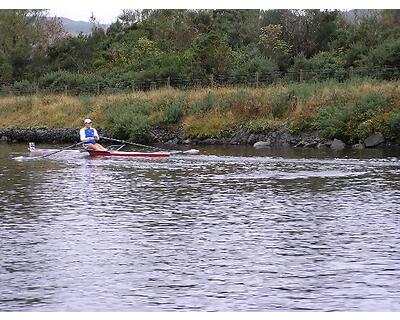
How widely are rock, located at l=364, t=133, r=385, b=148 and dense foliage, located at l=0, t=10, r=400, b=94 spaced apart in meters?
10.7

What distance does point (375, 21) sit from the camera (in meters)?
67.2

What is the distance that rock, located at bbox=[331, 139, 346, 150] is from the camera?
46.8 metres

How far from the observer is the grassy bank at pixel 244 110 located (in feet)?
156

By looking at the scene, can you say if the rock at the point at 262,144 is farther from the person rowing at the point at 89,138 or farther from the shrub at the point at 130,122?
the person rowing at the point at 89,138

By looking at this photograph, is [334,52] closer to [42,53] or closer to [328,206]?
[42,53]

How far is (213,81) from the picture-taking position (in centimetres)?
6347

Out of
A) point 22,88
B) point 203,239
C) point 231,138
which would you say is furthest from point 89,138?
point 22,88

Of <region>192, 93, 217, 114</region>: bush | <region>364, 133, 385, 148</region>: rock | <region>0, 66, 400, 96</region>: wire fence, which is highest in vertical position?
<region>0, 66, 400, 96</region>: wire fence

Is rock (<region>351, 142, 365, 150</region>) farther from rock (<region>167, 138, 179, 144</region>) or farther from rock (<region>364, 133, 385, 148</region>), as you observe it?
rock (<region>167, 138, 179, 144</region>)

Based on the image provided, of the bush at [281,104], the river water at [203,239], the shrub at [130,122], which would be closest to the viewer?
the river water at [203,239]

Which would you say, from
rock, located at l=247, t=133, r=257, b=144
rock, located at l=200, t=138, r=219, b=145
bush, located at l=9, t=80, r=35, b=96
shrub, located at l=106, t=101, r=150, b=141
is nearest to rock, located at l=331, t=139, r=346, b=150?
rock, located at l=247, t=133, r=257, b=144

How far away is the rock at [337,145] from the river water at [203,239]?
38.3ft

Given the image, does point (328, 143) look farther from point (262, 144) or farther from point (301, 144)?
point (262, 144)

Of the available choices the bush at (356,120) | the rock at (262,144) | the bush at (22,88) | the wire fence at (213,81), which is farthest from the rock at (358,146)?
the bush at (22,88)
